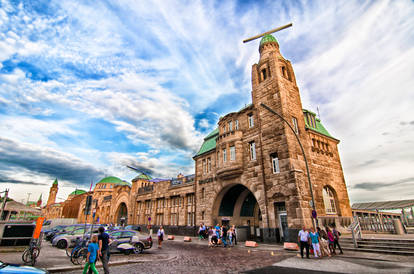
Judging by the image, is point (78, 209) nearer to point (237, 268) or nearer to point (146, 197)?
point (146, 197)

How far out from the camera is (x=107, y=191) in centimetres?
7431

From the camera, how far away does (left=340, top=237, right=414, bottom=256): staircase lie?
12.2m

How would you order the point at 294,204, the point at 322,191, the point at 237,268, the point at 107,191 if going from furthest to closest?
the point at 107,191 < the point at 322,191 < the point at 294,204 < the point at 237,268

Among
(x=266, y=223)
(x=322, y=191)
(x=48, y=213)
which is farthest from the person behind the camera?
(x=48, y=213)

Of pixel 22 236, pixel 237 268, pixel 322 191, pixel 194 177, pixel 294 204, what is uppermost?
pixel 194 177

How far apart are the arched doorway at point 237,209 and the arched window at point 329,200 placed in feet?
27.4

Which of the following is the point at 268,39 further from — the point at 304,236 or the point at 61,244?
the point at 61,244

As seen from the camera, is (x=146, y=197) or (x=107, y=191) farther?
(x=107, y=191)

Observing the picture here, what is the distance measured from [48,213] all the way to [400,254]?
465 feet

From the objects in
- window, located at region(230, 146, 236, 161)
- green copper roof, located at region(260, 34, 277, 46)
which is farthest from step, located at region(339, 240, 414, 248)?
green copper roof, located at region(260, 34, 277, 46)

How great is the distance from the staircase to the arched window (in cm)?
628

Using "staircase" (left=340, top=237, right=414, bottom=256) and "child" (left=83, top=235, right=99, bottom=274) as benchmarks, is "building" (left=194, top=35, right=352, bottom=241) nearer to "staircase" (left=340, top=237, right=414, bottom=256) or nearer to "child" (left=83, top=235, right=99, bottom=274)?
"staircase" (left=340, top=237, right=414, bottom=256)

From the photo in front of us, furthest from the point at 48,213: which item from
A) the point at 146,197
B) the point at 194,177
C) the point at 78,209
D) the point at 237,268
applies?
the point at 237,268

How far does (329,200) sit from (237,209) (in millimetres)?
10476
